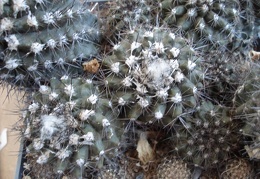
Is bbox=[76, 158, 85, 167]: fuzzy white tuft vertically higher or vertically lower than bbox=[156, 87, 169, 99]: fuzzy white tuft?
lower

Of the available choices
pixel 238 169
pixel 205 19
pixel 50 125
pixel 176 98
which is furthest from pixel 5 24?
pixel 238 169

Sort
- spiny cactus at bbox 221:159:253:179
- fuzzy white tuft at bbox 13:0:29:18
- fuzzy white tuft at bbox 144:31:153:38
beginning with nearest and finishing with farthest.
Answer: fuzzy white tuft at bbox 13:0:29:18 < fuzzy white tuft at bbox 144:31:153:38 < spiny cactus at bbox 221:159:253:179

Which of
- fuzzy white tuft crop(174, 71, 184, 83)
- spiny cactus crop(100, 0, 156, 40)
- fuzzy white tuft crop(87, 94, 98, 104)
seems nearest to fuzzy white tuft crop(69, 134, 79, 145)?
fuzzy white tuft crop(87, 94, 98, 104)

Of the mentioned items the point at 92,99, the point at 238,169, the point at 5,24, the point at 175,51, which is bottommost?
the point at 238,169

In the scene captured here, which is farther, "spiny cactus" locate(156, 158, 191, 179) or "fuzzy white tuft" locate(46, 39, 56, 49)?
"spiny cactus" locate(156, 158, 191, 179)

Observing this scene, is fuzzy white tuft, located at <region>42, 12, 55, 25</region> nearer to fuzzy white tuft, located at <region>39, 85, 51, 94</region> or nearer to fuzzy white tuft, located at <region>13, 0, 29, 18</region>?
fuzzy white tuft, located at <region>13, 0, 29, 18</region>

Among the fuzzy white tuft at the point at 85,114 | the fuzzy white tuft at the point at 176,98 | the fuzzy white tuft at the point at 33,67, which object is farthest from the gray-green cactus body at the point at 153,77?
the fuzzy white tuft at the point at 33,67

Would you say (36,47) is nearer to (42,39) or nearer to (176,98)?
(42,39)
